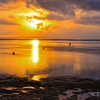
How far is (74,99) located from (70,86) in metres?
4.16

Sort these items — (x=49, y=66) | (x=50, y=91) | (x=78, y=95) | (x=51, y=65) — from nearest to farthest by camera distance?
(x=78, y=95), (x=50, y=91), (x=49, y=66), (x=51, y=65)

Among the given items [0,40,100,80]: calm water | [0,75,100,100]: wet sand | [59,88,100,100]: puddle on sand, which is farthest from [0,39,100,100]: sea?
[59,88,100,100]: puddle on sand

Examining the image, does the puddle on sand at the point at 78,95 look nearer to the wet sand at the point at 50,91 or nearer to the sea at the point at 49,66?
the wet sand at the point at 50,91

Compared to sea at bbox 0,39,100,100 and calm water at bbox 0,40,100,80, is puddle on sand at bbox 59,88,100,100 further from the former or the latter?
calm water at bbox 0,40,100,80

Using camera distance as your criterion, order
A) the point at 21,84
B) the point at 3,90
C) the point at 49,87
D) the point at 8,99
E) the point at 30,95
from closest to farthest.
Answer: the point at 8,99 < the point at 30,95 < the point at 3,90 < the point at 49,87 < the point at 21,84

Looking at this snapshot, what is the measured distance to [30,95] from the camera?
589 inches

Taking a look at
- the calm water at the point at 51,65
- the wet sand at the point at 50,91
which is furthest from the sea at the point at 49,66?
the wet sand at the point at 50,91

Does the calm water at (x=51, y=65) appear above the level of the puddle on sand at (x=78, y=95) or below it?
above

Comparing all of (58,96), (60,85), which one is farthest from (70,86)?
(58,96)

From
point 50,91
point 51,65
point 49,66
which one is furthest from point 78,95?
point 51,65

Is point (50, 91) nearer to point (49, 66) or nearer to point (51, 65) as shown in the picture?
point (49, 66)

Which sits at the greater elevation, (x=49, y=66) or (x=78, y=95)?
(x=49, y=66)

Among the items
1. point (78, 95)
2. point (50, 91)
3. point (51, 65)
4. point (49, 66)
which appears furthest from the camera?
point (51, 65)

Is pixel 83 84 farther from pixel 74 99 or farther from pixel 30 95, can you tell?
pixel 30 95
